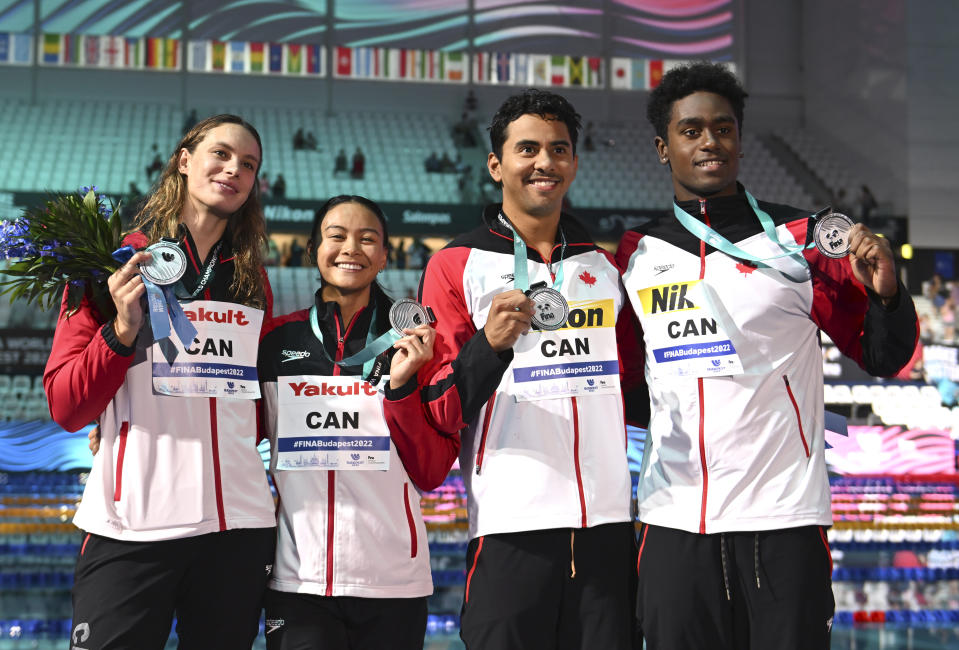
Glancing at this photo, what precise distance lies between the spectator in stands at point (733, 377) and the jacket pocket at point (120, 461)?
50.7 inches

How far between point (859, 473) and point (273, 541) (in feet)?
25.1

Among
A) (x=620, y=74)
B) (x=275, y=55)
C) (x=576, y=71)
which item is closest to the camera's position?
(x=275, y=55)

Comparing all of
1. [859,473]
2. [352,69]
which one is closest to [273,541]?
[859,473]

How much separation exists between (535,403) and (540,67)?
19.6 m

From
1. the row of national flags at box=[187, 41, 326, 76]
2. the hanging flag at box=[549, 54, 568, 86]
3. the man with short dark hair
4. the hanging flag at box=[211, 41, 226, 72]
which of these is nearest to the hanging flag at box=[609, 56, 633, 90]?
the hanging flag at box=[549, 54, 568, 86]

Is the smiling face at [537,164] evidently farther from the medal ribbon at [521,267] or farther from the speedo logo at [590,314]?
the speedo logo at [590,314]

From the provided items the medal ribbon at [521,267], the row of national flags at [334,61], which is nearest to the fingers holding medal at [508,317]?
the medal ribbon at [521,267]

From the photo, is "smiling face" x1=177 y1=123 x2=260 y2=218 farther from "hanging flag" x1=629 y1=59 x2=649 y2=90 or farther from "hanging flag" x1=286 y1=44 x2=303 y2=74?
"hanging flag" x1=629 y1=59 x2=649 y2=90

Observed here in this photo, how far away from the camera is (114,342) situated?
2105 millimetres

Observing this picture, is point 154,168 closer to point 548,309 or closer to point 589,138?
point 589,138

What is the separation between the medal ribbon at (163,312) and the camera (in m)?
2.10

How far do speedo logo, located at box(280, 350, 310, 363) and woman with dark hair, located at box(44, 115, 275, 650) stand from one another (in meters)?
0.09

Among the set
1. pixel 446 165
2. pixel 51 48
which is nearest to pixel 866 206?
pixel 446 165

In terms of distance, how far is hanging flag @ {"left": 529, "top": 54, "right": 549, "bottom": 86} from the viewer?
2067cm
